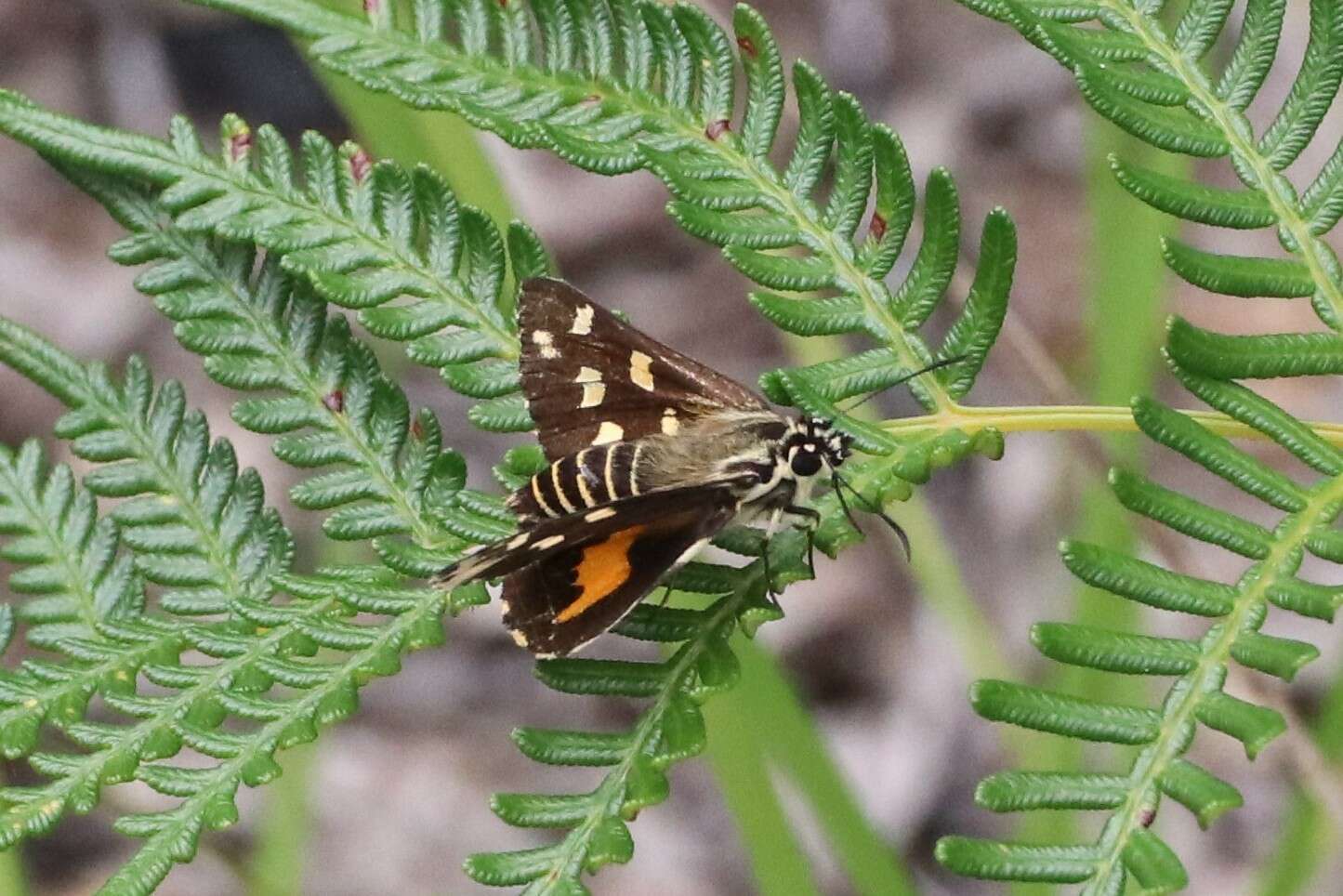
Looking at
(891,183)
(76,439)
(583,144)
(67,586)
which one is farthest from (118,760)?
(891,183)

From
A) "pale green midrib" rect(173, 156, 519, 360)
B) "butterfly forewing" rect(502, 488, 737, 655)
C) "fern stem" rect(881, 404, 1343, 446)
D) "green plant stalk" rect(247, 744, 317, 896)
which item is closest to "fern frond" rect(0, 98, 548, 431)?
"pale green midrib" rect(173, 156, 519, 360)

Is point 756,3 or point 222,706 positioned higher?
point 756,3

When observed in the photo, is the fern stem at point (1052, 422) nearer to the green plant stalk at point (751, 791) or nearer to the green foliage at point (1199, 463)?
the green foliage at point (1199, 463)

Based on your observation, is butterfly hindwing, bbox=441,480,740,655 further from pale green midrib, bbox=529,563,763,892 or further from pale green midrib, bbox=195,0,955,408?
pale green midrib, bbox=195,0,955,408

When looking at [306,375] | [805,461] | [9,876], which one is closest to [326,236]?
[306,375]

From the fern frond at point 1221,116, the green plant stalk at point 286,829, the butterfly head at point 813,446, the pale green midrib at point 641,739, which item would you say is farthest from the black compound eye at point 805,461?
the green plant stalk at point 286,829

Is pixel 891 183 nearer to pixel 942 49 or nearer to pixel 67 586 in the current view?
pixel 67 586
